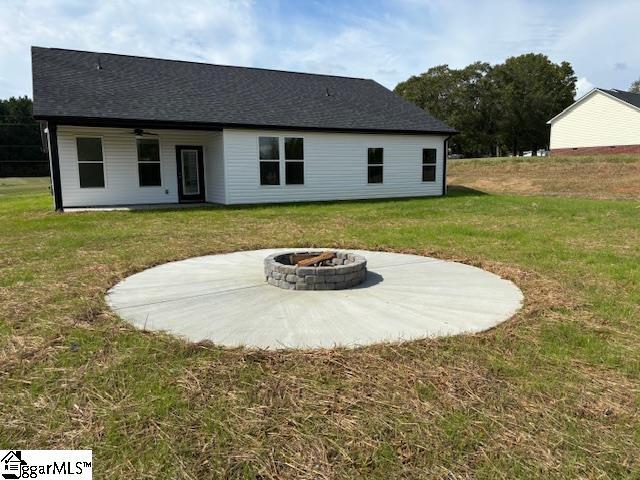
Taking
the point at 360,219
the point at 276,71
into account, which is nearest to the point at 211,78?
the point at 276,71

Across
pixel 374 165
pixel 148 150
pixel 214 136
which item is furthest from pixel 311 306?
pixel 374 165

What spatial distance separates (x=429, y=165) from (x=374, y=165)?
113 inches

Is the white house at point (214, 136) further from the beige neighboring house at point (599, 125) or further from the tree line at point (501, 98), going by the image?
the tree line at point (501, 98)

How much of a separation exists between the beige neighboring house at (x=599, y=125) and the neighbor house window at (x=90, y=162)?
32201 millimetres

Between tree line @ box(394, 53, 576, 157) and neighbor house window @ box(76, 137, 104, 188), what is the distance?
43257 mm

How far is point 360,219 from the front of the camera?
11.7 metres

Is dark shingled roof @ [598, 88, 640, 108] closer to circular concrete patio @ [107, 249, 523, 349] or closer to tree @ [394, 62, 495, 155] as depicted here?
tree @ [394, 62, 495, 155]

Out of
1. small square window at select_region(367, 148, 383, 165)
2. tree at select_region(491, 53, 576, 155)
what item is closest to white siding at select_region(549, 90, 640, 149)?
tree at select_region(491, 53, 576, 155)

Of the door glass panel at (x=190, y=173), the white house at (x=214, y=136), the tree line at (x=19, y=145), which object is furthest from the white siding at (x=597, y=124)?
the tree line at (x=19, y=145)

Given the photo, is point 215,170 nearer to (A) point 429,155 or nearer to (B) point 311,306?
(A) point 429,155

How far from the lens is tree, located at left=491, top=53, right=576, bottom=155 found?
48.8 meters

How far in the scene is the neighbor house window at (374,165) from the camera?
60.1 feet

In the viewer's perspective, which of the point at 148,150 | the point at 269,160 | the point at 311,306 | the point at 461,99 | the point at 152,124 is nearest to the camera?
the point at 311,306

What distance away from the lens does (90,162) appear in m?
14.7
